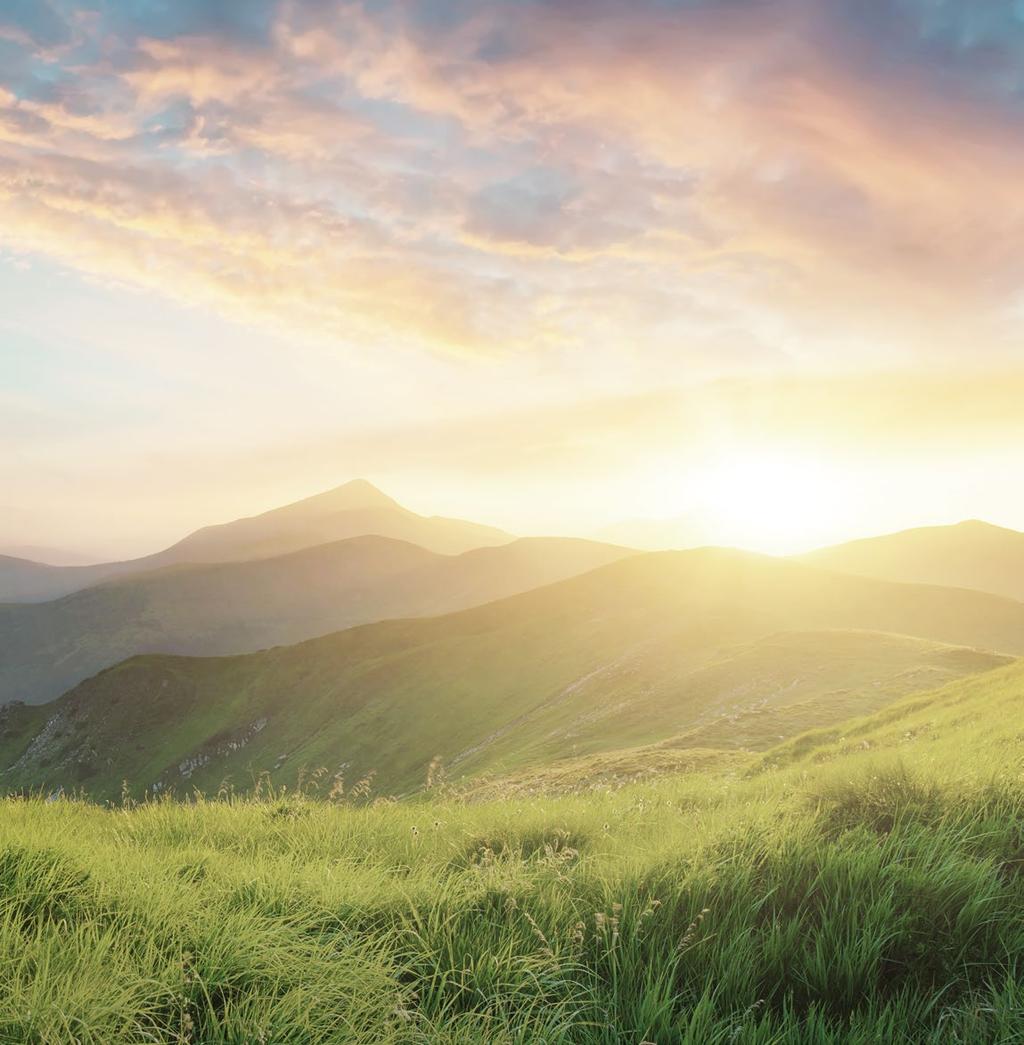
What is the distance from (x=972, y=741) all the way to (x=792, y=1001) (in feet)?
29.7

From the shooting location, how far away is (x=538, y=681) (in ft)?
276

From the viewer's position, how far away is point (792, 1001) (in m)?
4.42

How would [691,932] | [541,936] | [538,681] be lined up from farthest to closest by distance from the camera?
[538,681] → [691,932] → [541,936]

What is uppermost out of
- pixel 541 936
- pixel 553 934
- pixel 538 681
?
pixel 541 936

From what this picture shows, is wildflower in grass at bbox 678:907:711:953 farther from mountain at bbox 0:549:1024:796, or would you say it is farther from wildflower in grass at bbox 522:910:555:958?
mountain at bbox 0:549:1024:796

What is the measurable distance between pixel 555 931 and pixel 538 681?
8043 centimetres

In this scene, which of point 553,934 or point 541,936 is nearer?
point 541,936

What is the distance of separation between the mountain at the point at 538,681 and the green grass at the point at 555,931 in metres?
24.3

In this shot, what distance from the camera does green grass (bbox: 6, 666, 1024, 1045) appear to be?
4066 millimetres

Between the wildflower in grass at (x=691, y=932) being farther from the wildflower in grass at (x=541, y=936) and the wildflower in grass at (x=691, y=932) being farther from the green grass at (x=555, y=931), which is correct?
the wildflower in grass at (x=541, y=936)

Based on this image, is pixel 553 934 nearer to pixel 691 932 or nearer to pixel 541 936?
pixel 541 936

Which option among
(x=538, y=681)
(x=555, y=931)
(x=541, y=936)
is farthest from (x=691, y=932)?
(x=538, y=681)

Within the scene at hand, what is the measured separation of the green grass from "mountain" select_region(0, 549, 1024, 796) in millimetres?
24303

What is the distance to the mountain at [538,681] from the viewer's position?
148ft
